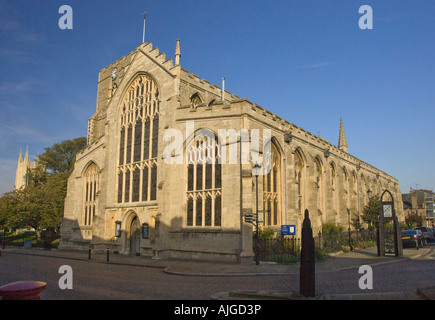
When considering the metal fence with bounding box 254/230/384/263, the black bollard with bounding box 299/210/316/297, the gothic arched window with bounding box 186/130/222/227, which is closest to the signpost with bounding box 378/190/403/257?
the metal fence with bounding box 254/230/384/263

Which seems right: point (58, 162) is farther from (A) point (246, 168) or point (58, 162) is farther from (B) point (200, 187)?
(A) point (246, 168)

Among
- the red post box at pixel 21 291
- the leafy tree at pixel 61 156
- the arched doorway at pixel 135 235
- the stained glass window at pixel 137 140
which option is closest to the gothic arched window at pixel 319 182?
the stained glass window at pixel 137 140

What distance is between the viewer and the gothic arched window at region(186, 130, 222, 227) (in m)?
22.0

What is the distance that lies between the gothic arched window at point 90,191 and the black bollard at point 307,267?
27.5 m

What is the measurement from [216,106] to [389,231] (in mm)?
24654

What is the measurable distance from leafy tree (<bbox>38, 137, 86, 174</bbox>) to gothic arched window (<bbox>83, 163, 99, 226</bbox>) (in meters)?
22.6

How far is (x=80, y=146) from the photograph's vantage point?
2233 inches

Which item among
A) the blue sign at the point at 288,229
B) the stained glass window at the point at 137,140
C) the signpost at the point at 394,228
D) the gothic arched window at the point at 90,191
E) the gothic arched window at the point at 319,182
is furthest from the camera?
the gothic arched window at the point at 319,182

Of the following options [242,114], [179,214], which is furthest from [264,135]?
[179,214]

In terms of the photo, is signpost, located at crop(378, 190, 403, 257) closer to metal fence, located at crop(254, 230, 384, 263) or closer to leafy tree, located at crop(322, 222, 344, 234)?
metal fence, located at crop(254, 230, 384, 263)

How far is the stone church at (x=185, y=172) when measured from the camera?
21359 millimetres

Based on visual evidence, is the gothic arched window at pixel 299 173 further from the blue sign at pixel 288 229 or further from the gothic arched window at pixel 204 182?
the gothic arched window at pixel 204 182

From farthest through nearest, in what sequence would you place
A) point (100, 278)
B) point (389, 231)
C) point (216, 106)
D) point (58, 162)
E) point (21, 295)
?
point (58, 162), point (389, 231), point (216, 106), point (100, 278), point (21, 295)

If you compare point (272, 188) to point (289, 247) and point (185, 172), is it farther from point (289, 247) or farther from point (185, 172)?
point (185, 172)
